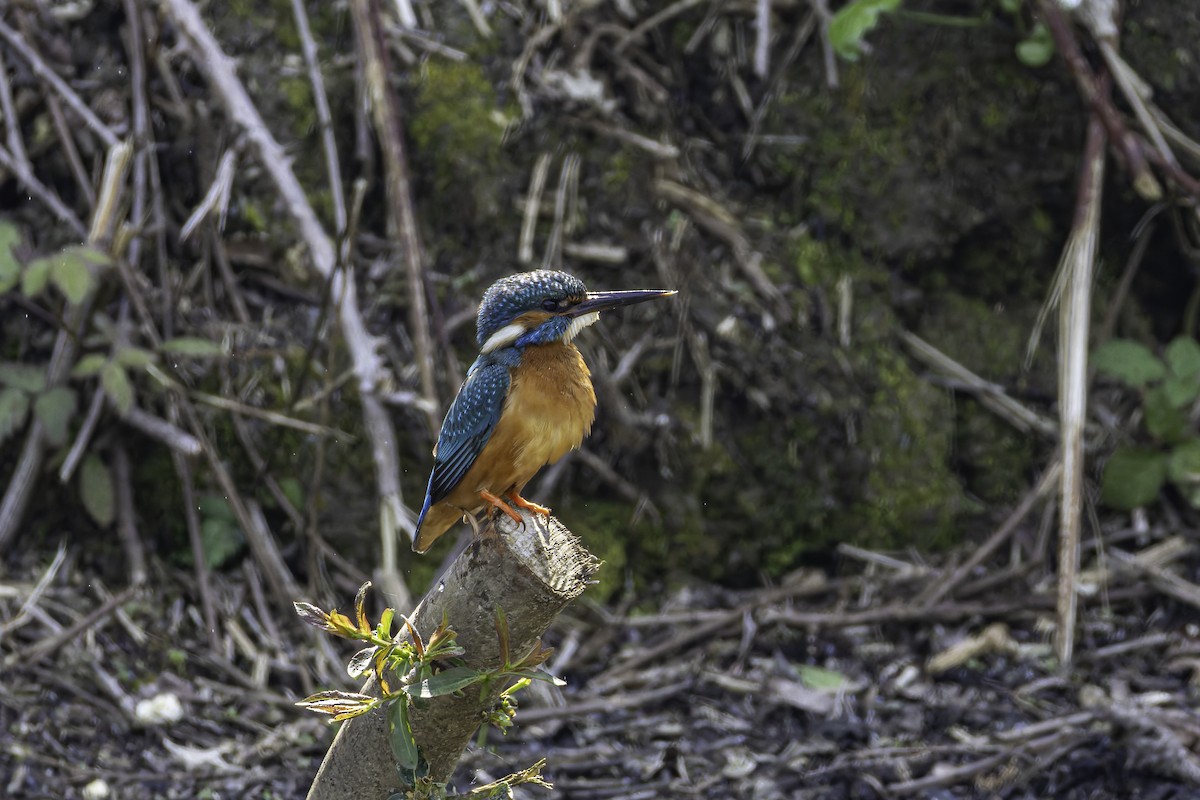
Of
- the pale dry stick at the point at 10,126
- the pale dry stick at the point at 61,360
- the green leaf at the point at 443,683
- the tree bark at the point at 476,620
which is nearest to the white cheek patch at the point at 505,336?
the tree bark at the point at 476,620

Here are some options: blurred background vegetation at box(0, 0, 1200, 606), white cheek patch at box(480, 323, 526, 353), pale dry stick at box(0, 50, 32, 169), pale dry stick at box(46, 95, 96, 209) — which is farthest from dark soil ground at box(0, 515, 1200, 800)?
pale dry stick at box(0, 50, 32, 169)

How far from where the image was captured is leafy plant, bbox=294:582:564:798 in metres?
1.78

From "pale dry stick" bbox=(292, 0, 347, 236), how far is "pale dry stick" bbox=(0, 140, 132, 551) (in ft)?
1.99

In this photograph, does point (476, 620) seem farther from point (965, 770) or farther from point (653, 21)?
point (653, 21)

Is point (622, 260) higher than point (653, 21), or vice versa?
point (653, 21)

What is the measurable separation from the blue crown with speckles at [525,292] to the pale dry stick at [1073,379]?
1.78 meters

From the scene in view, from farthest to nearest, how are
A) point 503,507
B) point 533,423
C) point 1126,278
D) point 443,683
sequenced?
point 1126,278, point 533,423, point 503,507, point 443,683

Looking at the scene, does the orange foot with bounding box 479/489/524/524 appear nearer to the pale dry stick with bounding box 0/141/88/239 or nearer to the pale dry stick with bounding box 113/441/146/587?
Answer: the pale dry stick with bounding box 113/441/146/587

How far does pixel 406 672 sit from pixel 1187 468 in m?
3.13

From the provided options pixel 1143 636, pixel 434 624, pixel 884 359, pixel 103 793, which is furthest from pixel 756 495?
pixel 434 624

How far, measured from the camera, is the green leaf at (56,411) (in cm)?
370

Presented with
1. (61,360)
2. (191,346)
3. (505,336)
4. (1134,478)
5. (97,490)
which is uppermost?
(505,336)

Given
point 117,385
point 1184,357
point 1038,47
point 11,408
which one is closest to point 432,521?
point 117,385

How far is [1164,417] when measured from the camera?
417 cm
